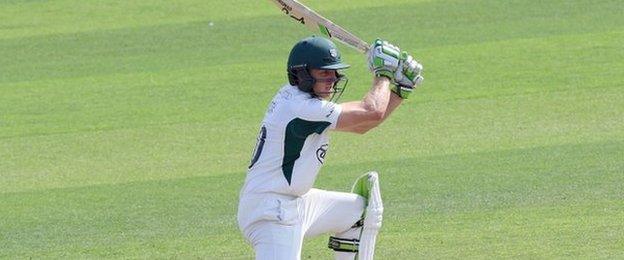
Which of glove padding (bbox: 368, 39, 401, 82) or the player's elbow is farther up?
glove padding (bbox: 368, 39, 401, 82)

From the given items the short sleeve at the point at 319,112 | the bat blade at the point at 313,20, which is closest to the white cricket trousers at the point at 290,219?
the short sleeve at the point at 319,112

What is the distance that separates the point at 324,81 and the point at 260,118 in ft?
20.5

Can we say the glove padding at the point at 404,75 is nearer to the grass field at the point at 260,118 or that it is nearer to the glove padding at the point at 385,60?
the glove padding at the point at 385,60

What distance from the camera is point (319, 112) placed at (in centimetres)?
787

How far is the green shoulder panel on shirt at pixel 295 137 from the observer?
7906 millimetres

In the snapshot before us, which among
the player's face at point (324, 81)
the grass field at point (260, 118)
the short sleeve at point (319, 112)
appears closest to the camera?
the short sleeve at point (319, 112)

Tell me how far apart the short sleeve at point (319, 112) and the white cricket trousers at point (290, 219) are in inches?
19.1

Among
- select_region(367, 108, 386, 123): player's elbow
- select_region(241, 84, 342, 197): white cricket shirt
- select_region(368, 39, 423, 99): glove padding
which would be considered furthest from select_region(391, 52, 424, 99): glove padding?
select_region(241, 84, 342, 197): white cricket shirt

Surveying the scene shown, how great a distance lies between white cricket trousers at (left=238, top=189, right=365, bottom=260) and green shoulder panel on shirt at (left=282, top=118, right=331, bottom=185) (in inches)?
7.2

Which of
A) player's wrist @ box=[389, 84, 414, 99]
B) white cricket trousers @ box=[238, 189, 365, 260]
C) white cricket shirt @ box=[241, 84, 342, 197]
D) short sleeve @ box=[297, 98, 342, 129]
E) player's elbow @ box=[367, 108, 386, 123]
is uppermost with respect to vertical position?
player's wrist @ box=[389, 84, 414, 99]

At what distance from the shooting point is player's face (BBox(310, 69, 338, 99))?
26.2 ft

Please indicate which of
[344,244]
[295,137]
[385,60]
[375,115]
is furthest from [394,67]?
[344,244]

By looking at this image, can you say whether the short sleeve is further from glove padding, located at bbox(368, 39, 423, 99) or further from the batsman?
glove padding, located at bbox(368, 39, 423, 99)

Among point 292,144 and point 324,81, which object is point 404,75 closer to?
point 324,81
